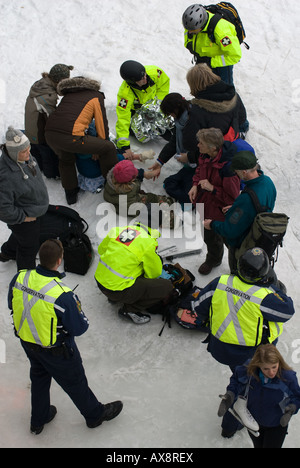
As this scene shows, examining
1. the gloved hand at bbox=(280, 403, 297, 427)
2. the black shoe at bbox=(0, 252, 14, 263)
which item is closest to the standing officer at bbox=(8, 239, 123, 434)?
the gloved hand at bbox=(280, 403, 297, 427)

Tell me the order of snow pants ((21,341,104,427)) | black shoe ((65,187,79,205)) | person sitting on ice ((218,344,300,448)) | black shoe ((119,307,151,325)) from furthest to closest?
black shoe ((65,187,79,205))
black shoe ((119,307,151,325))
snow pants ((21,341,104,427))
person sitting on ice ((218,344,300,448))

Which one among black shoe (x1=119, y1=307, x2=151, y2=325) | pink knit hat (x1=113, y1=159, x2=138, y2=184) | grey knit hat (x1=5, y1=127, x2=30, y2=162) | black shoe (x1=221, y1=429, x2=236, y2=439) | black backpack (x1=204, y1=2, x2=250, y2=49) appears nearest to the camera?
black shoe (x1=221, y1=429, x2=236, y2=439)

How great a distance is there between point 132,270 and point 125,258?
184 millimetres

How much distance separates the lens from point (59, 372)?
4.09 m

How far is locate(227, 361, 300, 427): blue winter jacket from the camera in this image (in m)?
3.55

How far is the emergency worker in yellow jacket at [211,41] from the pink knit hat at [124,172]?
1999mm

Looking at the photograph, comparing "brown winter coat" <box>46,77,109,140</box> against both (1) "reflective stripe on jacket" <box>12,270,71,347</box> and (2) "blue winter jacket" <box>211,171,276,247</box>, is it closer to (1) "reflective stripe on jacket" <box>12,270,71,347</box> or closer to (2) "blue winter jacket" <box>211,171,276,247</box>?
(2) "blue winter jacket" <box>211,171,276,247</box>

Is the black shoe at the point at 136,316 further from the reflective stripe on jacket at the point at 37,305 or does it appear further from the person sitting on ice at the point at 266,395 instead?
the person sitting on ice at the point at 266,395

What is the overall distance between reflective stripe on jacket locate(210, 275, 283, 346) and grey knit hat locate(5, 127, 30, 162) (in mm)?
2303

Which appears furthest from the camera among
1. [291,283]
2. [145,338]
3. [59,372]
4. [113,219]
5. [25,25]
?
[25,25]

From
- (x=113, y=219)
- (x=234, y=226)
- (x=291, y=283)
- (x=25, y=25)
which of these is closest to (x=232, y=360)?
(x=234, y=226)

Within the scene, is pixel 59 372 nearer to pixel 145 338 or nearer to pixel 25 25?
pixel 145 338

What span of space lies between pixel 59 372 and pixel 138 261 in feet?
4.51
